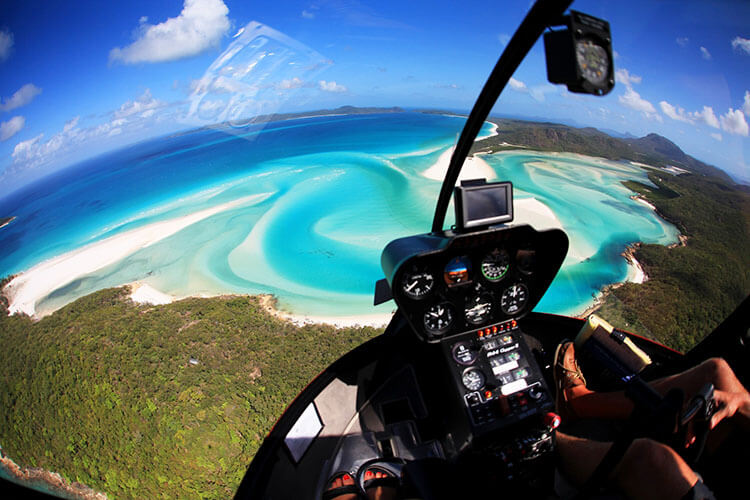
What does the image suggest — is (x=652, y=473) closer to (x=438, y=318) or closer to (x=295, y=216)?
(x=438, y=318)

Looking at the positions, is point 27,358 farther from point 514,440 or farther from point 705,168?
point 705,168

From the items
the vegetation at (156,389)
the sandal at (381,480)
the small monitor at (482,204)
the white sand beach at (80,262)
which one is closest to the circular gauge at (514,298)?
the small monitor at (482,204)

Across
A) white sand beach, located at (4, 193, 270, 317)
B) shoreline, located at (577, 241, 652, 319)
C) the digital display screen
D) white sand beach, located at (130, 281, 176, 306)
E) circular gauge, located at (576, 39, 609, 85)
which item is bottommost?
shoreline, located at (577, 241, 652, 319)

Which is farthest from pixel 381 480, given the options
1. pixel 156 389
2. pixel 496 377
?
pixel 156 389

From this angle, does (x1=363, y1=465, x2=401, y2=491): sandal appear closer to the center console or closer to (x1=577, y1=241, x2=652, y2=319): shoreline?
the center console

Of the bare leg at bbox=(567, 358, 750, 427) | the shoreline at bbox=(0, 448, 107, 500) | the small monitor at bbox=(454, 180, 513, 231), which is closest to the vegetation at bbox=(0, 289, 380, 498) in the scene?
the shoreline at bbox=(0, 448, 107, 500)

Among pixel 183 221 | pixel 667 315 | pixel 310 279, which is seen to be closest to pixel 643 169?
pixel 667 315

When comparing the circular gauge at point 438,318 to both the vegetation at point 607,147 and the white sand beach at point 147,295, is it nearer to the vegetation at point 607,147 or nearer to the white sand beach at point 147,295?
the white sand beach at point 147,295
